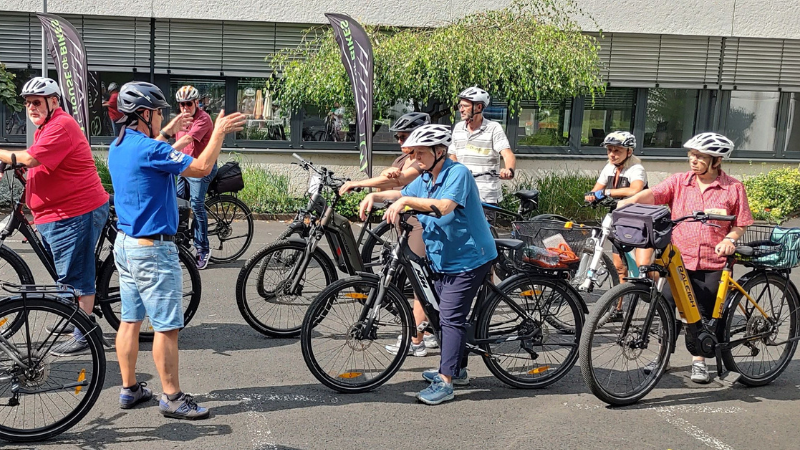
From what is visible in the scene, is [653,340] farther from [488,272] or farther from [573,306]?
[488,272]

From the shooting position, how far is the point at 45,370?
4.66m

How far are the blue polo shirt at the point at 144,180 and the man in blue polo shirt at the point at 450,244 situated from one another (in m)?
1.18

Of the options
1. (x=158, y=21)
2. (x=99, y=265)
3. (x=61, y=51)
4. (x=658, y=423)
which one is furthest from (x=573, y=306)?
(x=158, y=21)

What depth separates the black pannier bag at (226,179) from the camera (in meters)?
9.23

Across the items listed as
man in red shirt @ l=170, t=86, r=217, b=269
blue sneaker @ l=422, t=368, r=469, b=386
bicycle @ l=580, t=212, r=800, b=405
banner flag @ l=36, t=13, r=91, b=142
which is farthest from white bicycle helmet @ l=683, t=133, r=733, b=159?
banner flag @ l=36, t=13, r=91, b=142

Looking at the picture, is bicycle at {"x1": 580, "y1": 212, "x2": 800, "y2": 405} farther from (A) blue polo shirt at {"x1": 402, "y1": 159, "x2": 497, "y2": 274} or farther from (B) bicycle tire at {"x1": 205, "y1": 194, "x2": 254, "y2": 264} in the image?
(B) bicycle tire at {"x1": 205, "y1": 194, "x2": 254, "y2": 264}

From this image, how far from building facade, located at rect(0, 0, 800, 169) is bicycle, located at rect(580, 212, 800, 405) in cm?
858

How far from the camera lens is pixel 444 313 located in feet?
17.2

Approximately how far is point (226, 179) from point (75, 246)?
3508 mm

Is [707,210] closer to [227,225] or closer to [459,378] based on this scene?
[459,378]

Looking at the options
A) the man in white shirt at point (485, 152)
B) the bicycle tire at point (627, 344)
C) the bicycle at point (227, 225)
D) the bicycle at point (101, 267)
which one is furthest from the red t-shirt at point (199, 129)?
the bicycle tire at point (627, 344)

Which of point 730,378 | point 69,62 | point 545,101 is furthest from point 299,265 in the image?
point 545,101

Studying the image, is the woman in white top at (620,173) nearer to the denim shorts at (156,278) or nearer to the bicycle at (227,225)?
the denim shorts at (156,278)

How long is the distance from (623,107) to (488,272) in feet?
37.1
